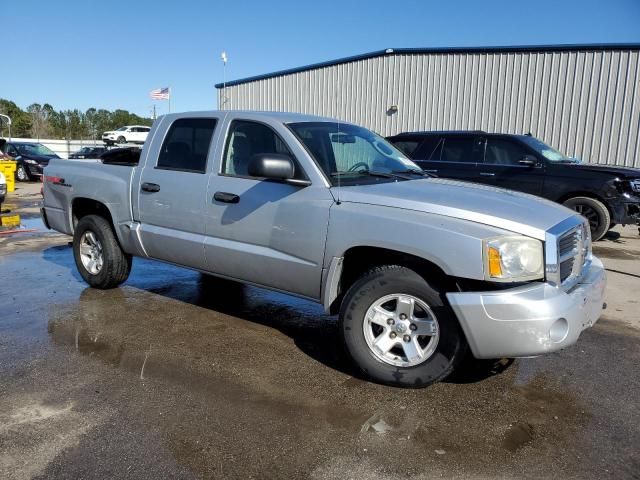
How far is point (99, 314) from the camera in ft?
16.9

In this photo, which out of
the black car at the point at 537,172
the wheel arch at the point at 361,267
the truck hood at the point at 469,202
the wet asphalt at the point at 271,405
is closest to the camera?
the wet asphalt at the point at 271,405

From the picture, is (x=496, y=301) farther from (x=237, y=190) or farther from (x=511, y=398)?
(x=237, y=190)

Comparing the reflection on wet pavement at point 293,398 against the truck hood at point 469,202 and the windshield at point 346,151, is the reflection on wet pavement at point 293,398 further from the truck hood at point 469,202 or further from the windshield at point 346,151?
the windshield at point 346,151

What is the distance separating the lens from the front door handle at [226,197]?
14.4 feet

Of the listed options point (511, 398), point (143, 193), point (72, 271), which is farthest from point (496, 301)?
point (72, 271)

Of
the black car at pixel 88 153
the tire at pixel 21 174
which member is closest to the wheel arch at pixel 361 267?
the tire at pixel 21 174

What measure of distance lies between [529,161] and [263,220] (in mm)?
6629

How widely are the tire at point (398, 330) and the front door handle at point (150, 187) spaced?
2234 millimetres

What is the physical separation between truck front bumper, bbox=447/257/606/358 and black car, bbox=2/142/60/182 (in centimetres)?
2198

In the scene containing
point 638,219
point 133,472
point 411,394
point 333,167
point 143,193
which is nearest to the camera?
point 133,472

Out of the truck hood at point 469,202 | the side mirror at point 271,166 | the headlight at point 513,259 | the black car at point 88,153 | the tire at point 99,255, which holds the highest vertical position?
the side mirror at point 271,166

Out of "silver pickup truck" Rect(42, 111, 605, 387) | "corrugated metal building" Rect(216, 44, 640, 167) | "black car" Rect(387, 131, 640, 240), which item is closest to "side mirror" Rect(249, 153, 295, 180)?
"silver pickup truck" Rect(42, 111, 605, 387)

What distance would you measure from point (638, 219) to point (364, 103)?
39.5ft

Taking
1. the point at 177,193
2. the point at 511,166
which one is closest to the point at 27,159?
the point at 511,166
